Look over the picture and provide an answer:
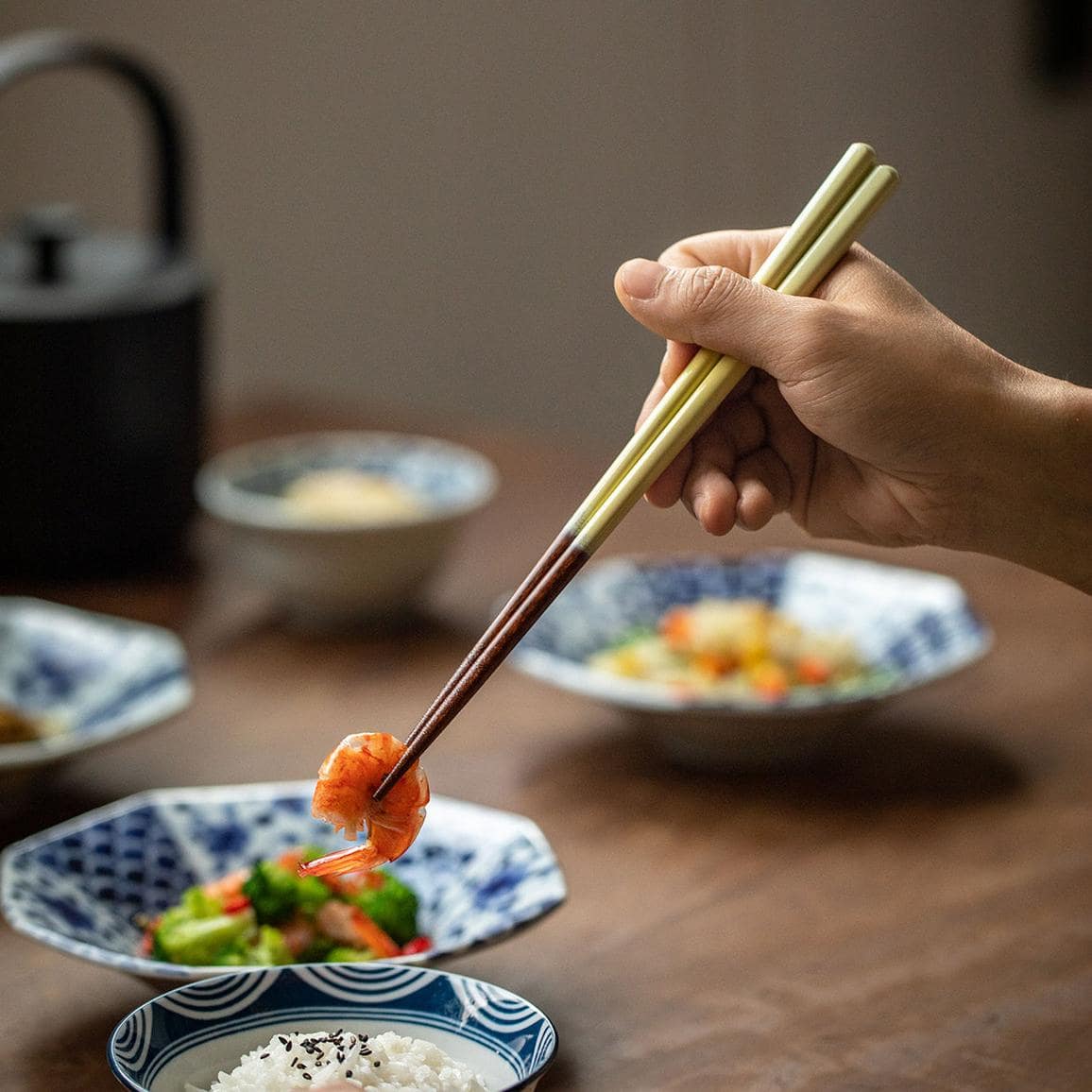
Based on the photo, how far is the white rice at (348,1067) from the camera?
0.93 metres

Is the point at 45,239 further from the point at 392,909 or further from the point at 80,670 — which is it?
the point at 392,909

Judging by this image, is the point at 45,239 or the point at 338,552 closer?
the point at 338,552

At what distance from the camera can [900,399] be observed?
1.16m

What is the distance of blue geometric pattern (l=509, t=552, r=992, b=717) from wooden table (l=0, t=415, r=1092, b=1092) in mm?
74

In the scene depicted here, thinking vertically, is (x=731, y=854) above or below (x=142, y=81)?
below

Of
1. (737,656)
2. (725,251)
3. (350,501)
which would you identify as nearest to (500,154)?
(350,501)

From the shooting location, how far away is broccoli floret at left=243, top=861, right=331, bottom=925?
121 cm

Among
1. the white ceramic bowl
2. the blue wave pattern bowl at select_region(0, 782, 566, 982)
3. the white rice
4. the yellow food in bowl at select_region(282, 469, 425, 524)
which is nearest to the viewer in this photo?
the white rice

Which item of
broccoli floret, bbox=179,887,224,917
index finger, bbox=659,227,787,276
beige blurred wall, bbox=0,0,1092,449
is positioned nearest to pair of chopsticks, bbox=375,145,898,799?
index finger, bbox=659,227,787,276

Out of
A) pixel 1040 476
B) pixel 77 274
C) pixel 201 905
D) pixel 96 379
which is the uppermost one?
pixel 1040 476

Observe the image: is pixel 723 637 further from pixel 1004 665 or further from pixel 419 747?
pixel 419 747

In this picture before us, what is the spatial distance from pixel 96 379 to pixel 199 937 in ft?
3.94

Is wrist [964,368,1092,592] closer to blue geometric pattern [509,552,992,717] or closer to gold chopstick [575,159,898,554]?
gold chopstick [575,159,898,554]

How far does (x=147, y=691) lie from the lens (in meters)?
1.68
